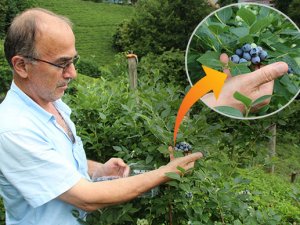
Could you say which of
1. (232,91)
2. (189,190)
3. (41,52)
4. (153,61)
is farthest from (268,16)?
(153,61)

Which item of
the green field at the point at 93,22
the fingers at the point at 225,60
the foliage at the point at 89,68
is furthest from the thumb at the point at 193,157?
the green field at the point at 93,22

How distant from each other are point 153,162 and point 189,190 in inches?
6.8

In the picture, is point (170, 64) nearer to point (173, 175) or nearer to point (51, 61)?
point (51, 61)

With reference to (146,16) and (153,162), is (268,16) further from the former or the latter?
(146,16)

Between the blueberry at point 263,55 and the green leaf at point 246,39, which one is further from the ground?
the green leaf at point 246,39

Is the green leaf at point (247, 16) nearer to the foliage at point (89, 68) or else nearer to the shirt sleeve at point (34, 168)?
the shirt sleeve at point (34, 168)

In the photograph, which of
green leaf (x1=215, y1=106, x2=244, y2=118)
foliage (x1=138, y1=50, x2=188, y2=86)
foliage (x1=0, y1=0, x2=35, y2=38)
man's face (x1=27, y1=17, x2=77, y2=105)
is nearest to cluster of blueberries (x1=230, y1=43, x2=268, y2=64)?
green leaf (x1=215, y1=106, x2=244, y2=118)

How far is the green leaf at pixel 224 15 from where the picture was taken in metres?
1.26

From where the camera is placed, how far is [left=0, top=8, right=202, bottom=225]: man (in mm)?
1314

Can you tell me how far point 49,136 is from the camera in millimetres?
1419

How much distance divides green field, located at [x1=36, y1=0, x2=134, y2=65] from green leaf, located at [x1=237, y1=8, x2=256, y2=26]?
1443 centimetres

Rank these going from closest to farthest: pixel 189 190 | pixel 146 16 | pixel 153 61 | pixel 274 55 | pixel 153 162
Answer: pixel 274 55 → pixel 189 190 → pixel 153 162 → pixel 153 61 → pixel 146 16

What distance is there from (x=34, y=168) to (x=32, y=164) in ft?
0.04

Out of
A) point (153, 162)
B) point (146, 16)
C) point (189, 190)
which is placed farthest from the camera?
point (146, 16)
